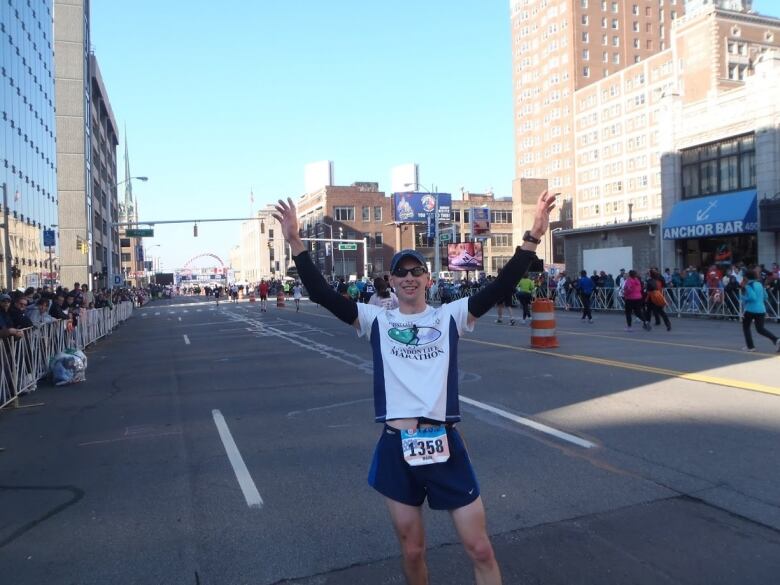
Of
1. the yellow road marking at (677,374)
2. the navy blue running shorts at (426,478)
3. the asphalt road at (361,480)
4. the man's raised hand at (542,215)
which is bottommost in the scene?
the asphalt road at (361,480)

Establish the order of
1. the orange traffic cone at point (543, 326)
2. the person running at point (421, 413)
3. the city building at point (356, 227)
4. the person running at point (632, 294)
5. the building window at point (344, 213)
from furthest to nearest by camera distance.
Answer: the building window at point (344, 213) < the city building at point (356, 227) < the person running at point (632, 294) < the orange traffic cone at point (543, 326) < the person running at point (421, 413)

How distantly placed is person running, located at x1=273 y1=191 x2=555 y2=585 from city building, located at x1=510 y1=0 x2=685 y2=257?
94157 millimetres

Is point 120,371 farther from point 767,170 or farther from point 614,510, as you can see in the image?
point 767,170

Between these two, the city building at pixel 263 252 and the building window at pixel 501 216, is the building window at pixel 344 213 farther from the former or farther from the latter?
the building window at pixel 501 216

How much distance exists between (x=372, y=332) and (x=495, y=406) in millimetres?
5641

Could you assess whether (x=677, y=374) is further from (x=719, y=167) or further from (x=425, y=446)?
(x=719, y=167)

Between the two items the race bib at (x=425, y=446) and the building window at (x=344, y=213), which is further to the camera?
the building window at (x=344, y=213)

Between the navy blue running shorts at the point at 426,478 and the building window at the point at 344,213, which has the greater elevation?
the building window at the point at 344,213

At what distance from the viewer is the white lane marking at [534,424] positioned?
22.7 feet

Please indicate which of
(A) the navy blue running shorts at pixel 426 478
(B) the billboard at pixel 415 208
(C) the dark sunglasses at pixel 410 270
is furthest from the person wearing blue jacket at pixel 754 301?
(B) the billboard at pixel 415 208

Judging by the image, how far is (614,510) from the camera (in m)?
5.01

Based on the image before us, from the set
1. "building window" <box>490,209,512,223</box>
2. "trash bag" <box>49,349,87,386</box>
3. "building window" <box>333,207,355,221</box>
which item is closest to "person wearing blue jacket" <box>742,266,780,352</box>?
"trash bag" <box>49,349,87,386</box>

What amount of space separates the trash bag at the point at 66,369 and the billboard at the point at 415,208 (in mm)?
63028

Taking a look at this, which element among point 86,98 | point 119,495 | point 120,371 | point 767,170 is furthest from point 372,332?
point 86,98
